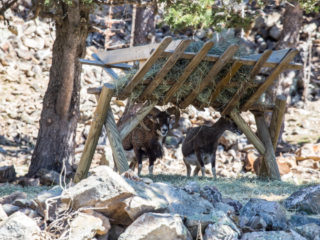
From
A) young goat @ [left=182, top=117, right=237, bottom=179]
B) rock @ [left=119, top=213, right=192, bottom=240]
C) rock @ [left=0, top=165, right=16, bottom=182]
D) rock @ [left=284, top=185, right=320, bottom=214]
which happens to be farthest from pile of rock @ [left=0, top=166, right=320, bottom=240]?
young goat @ [left=182, top=117, right=237, bottom=179]

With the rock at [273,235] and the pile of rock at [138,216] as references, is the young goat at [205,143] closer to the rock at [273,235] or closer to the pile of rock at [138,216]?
the pile of rock at [138,216]

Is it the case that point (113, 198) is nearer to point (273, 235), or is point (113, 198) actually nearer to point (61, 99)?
point (273, 235)

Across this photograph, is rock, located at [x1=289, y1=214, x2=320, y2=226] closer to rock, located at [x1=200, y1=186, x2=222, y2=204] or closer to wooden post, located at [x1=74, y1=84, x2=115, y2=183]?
rock, located at [x1=200, y1=186, x2=222, y2=204]

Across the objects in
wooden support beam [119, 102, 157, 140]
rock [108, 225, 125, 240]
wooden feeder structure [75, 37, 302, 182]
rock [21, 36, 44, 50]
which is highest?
rock [21, 36, 44, 50]

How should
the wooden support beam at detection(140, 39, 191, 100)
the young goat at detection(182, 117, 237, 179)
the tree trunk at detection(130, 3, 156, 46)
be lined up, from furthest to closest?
the tree trunk at detection(130, 3, 156, 46) → the young goat at detection(182, 117, 237, 179) → the wooden support beam at detection(140, 39, 191, 100)

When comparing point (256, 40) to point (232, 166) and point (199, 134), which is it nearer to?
point (232, 166)

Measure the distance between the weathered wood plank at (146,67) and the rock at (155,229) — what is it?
307cm

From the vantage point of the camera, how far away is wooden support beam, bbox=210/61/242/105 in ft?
26.6

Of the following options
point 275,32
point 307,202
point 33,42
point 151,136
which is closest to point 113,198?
point 307,202

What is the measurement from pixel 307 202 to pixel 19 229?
3415 millimetres

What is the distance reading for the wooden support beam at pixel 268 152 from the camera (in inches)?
370

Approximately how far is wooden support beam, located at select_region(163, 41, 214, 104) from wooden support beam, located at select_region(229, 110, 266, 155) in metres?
1.54

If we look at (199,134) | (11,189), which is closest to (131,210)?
(11,189)

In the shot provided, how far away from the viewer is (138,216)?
496 centimetres
